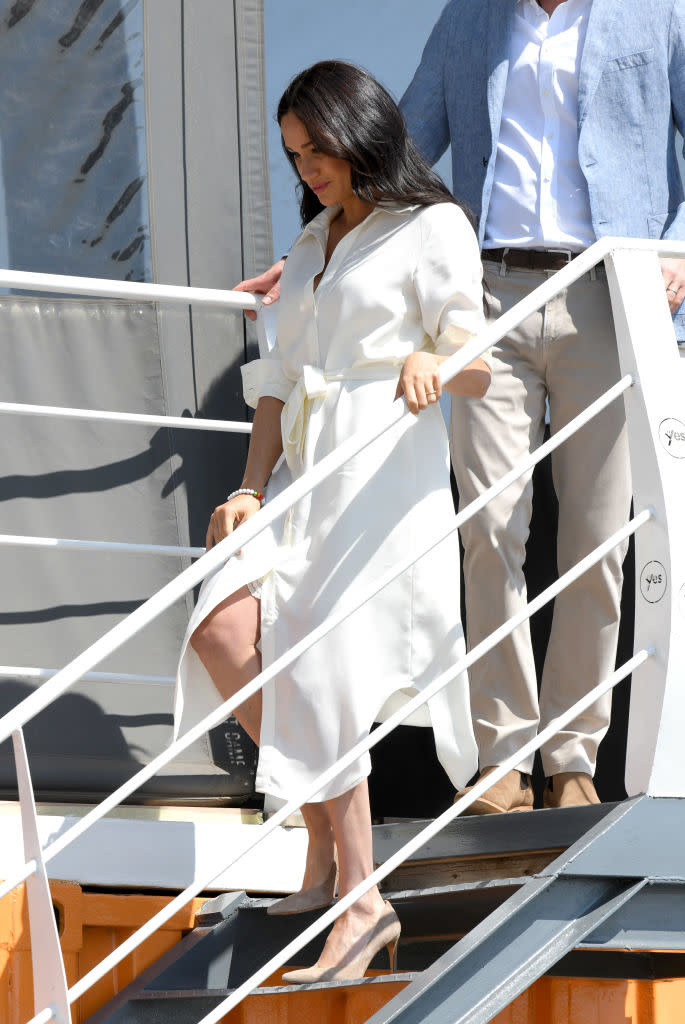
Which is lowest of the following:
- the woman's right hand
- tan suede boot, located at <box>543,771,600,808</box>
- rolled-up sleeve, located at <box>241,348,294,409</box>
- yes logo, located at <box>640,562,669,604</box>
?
tan suede boot, located at <box>543,771,600,808</box>

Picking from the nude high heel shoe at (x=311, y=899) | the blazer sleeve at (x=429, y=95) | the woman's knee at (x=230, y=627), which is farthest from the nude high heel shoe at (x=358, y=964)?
the blazer sleeve at (x=429, y=95)

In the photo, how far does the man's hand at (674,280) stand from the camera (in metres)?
2.54

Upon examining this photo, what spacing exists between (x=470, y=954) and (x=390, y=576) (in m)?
0.53

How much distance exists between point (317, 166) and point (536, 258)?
0.63 meters

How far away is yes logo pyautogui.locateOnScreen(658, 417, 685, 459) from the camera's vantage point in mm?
2113

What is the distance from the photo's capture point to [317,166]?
7.49 ft

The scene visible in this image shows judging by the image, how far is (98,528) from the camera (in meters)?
3.12

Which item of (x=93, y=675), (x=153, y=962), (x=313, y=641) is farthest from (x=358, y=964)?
(x=93, y=675)

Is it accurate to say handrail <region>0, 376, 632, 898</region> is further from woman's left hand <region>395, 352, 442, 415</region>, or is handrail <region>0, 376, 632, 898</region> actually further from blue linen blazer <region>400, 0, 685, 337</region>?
blue linen blazer <region>400, 0, 685, 337</region>

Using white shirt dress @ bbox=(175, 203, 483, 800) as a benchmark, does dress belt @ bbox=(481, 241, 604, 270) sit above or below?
above

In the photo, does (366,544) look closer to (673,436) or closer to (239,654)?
(239,654)

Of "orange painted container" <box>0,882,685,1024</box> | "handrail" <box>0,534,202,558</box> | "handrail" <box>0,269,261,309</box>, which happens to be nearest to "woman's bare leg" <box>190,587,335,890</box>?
"orange painted container" <box>0,882,685,1024</box>

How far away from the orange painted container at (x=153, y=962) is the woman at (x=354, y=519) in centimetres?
32

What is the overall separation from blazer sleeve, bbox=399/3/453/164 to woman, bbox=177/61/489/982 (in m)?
0.64
